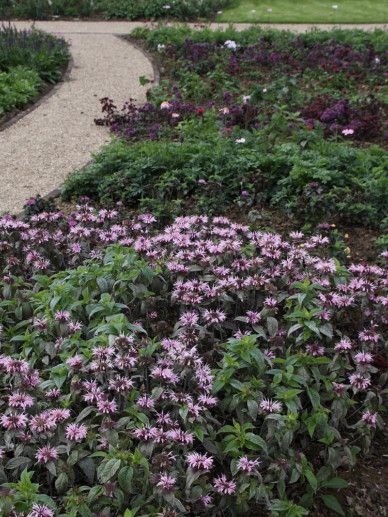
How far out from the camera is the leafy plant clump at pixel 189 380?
8.66ft

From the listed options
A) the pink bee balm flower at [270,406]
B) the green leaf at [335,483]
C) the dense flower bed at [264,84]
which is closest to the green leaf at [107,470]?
the pink bee balm flower at [270,406]

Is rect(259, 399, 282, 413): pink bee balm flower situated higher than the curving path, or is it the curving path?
rect(259, 399, 282, 413): pink bee balm flower

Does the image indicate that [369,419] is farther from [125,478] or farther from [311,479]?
[125,478]

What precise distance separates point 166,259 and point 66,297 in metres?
0.66

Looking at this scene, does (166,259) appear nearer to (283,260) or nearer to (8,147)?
(283,260)

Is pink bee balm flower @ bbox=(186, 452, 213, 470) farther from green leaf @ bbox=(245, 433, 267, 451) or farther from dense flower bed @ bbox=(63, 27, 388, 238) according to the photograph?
dense flower bed @ bbox=(63, 27, 388, 238)

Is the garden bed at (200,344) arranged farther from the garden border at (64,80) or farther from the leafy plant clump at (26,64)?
the leafy plant clump at (26,64)

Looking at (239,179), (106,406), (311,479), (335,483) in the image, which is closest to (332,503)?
(335,483)

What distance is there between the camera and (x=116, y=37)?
40.6 ft

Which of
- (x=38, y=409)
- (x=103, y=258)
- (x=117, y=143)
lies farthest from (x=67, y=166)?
(x=38, y=409)

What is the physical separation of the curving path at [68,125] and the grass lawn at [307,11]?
3.10 m

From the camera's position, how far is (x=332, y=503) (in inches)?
114

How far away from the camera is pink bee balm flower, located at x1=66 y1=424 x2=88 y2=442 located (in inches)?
105

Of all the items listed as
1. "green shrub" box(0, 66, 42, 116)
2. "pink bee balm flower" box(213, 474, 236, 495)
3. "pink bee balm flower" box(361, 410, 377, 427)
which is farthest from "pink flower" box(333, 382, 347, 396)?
"green shrub" box(0, 66, 42, 116)
